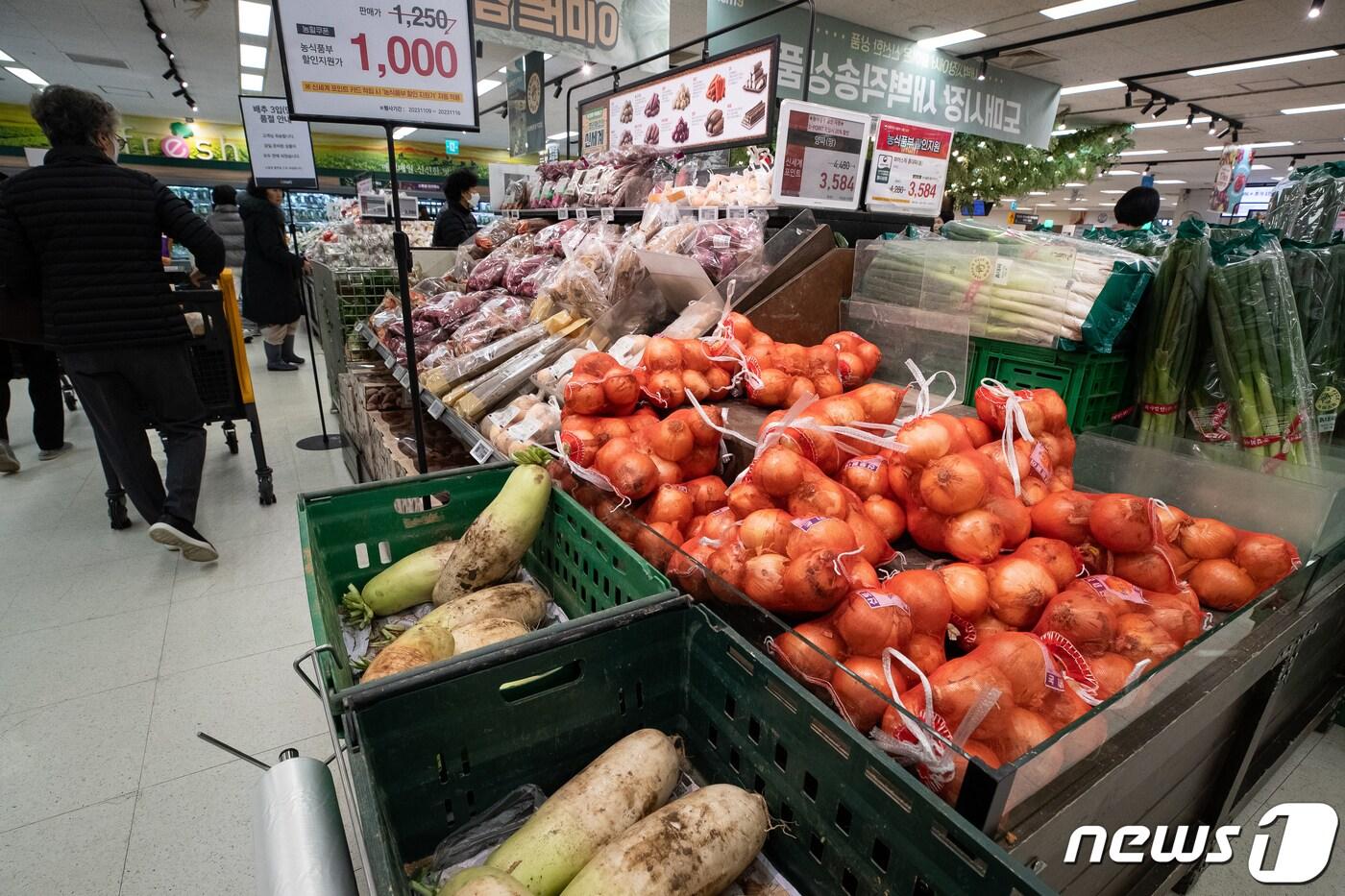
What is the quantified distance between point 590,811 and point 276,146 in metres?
5.59

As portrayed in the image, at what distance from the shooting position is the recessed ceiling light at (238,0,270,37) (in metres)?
8.27

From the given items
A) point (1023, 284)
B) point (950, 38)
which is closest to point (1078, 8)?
point (950, 38)

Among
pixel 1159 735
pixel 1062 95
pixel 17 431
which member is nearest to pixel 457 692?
pixel 1159 735

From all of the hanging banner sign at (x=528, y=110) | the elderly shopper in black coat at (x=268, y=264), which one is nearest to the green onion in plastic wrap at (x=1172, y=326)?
the elderly shopper in black coat at (x=268, y=264)

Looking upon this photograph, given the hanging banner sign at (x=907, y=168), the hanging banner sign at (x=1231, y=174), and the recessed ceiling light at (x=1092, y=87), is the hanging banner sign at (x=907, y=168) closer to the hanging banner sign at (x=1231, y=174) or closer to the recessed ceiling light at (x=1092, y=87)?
the hanging banner sign at (x=1231, y=174)

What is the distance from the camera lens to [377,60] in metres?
1.83

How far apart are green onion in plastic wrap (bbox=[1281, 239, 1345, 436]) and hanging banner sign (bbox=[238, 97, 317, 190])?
5.48 metres

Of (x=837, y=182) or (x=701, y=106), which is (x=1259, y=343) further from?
(x=701, y=106)

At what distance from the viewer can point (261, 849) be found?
25.3 inches

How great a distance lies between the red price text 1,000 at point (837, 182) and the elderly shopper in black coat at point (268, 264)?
420 cm

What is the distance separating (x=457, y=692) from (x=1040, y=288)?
6.12 ft

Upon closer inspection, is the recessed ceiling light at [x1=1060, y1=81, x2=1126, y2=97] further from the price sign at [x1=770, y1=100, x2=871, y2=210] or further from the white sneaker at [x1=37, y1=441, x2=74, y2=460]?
the white sneaker at [x1=37, y1=441, x2=74, y2=460]

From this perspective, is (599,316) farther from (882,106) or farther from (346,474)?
(882,106)

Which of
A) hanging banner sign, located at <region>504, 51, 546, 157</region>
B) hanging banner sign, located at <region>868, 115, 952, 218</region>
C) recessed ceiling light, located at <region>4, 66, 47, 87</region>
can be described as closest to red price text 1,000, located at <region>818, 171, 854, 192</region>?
hanging banner sign, located at <region>868, 115, 952, 218</region>
